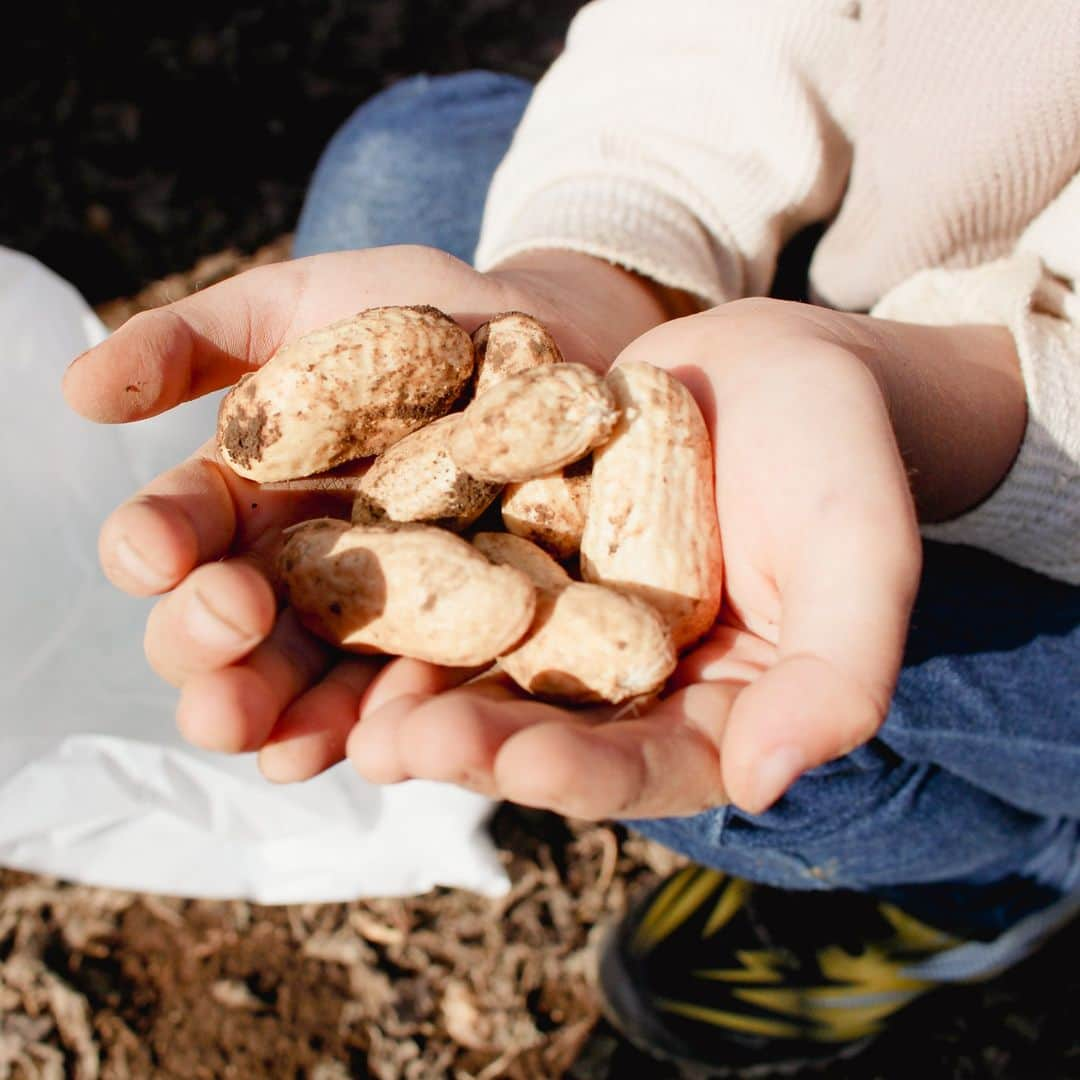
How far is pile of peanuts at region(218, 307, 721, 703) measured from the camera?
1049 mm

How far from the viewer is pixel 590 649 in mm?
1023

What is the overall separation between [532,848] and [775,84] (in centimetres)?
132

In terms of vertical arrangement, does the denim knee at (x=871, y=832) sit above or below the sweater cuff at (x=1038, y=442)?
below

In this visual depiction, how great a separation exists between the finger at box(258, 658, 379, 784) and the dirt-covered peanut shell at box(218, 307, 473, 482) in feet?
A: 0.96

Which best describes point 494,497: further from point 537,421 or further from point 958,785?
point 958,785

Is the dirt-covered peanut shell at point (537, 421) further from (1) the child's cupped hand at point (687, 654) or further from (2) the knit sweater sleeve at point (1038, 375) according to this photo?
(2) the knit sweater sleeve at point (1038, 375)

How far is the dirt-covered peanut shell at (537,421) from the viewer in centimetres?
112

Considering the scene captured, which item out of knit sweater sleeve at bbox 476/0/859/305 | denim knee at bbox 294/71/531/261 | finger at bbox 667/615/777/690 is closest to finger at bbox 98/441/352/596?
finger at bbox 667/615/777/690

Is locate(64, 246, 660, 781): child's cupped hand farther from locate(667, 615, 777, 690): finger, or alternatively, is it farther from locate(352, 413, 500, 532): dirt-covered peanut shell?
locate(667, 615, 777, 690): finger

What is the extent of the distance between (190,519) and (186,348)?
223 mm

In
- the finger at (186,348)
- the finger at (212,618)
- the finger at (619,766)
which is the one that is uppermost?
the finger at (186,348)

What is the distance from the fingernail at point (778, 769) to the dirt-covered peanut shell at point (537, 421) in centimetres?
43

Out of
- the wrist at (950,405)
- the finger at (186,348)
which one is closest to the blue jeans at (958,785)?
the wrist at (950,405)

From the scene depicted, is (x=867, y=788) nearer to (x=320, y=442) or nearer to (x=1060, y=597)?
(x=1060, y=597)
